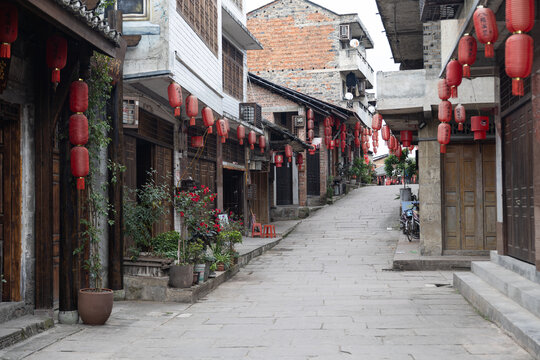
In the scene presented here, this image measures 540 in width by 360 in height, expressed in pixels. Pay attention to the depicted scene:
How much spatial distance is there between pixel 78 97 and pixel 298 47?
28.1 m

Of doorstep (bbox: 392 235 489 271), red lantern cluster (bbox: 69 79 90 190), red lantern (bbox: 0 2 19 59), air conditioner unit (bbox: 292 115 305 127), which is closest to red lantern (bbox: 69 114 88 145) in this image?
red lantern cluster (bbox: 69 79 90 190)

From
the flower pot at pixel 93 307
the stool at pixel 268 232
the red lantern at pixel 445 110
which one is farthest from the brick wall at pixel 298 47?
the flower pot at pixel 93 307

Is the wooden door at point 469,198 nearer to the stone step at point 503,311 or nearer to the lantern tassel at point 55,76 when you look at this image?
the stone step at point 503,311

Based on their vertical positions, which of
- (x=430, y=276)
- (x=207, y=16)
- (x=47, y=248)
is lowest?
(x=430, y=276)

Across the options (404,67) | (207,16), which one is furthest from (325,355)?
(404,67)

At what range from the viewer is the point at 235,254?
43.9 feet

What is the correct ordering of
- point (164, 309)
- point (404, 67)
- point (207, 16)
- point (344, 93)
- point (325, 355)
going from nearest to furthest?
point (325, 355) → point (164, 309) → point (207, 16) → point (404, 67) → point (344, 93)

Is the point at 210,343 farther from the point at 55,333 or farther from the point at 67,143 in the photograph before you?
the point at 67,143

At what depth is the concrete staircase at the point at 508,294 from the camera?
21.3 feet

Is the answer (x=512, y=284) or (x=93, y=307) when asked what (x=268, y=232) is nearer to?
(x=512, y=284)

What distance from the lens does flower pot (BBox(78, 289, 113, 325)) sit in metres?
7.57

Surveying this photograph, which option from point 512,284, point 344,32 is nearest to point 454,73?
point 512,284

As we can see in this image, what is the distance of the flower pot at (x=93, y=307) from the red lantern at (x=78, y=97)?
2.38 m

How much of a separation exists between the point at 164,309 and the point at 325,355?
12.0 feet
